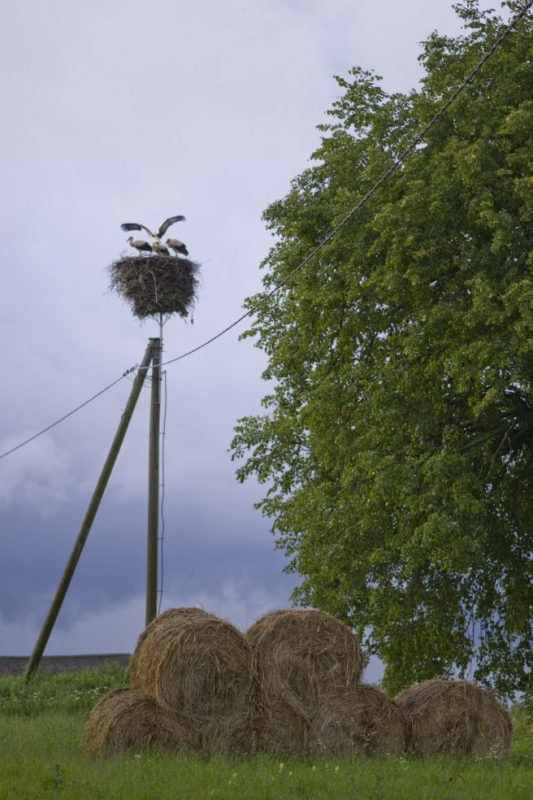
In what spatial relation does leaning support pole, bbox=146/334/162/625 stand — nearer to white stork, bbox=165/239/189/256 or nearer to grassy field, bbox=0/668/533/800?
white stork, bbox=165/239/189/256

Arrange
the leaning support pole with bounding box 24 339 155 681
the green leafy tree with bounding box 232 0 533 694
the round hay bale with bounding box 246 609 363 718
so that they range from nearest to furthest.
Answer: the round hay bale with bounding box 246 609 363 718
the green leafy tree with bounding box 232 0 533 694
the leaning support pole with bounding box 24 339 155 681

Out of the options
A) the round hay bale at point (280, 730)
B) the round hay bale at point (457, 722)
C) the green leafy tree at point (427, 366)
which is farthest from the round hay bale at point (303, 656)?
the green leafy tree at point (427, 366)

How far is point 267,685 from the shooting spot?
12102 millimetres

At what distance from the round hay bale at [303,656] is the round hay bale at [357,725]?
16cm

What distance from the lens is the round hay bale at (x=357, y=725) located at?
1216cm

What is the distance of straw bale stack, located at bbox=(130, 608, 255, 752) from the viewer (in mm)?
11609

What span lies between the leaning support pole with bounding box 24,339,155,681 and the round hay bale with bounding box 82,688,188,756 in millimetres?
8863

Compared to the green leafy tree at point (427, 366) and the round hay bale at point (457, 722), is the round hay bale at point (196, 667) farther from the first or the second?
the green leafy tree at point (427, 366)

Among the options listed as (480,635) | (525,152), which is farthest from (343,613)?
(525,152)

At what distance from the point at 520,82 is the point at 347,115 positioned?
13.6 feet

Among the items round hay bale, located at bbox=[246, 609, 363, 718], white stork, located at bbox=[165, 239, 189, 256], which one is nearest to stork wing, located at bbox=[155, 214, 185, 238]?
white stork, located at bbox=[165, 239, 189, 256]

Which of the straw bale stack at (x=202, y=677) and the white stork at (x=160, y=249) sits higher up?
the white stork at (x=160, y=249)

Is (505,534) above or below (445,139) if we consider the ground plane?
below

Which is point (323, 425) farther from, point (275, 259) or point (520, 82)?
point (520, 82)
